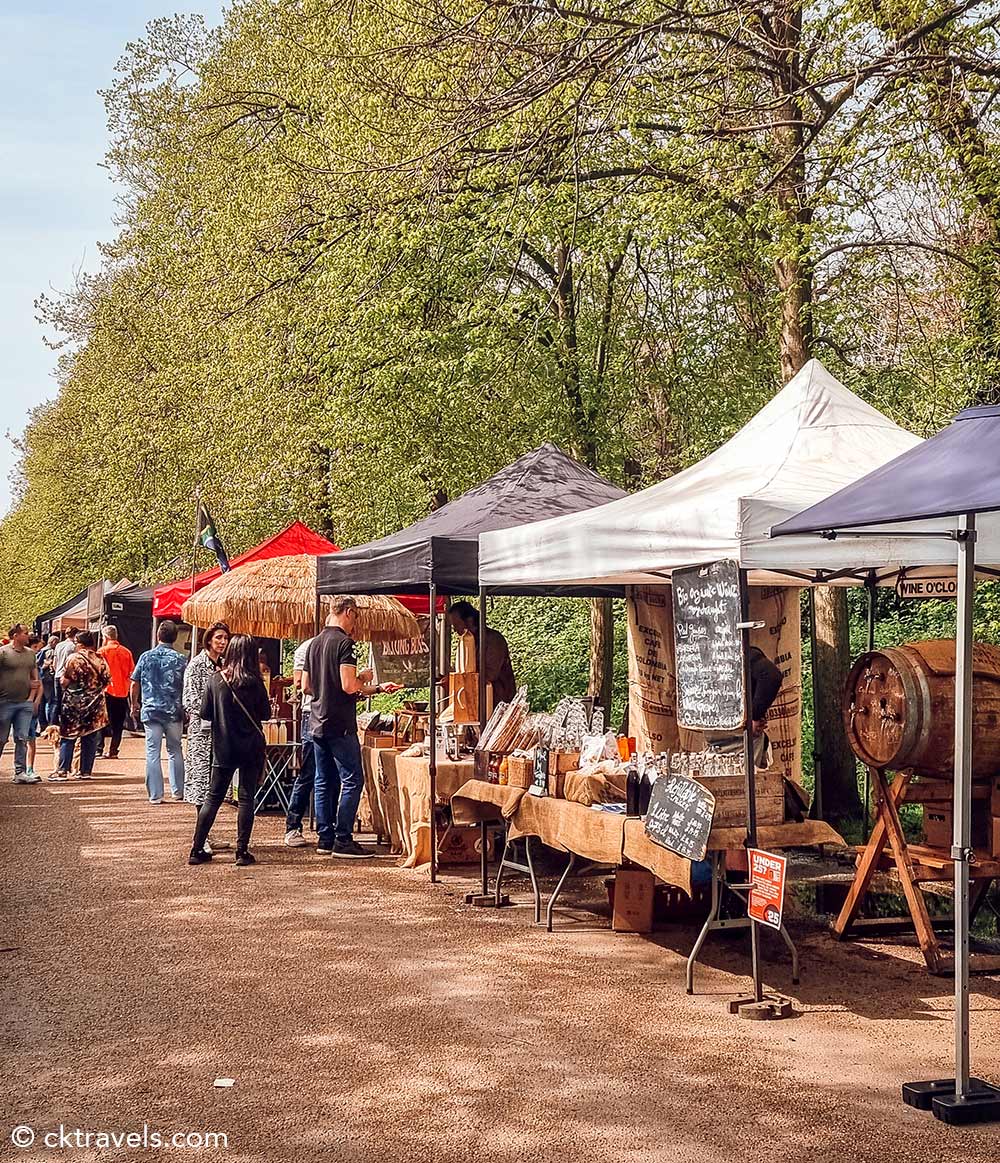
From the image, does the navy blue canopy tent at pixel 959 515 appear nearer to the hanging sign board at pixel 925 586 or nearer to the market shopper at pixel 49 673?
the hanging sign board at pixel 925 586

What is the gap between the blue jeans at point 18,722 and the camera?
16.5 metres

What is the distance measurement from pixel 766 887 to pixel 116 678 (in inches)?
614

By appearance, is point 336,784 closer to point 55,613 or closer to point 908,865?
point 908,865

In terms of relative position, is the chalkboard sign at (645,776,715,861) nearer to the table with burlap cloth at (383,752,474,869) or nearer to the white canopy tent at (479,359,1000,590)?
the white canopy tent at (479,359,1000,590)

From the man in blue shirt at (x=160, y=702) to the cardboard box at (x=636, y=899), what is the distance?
26.9ft

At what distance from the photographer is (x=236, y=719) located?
10414 mm

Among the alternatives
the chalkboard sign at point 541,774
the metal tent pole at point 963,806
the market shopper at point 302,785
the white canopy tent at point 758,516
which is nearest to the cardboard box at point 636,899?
the chalkboard sign at point 541,774

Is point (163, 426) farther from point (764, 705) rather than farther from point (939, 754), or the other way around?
point (939, 754)

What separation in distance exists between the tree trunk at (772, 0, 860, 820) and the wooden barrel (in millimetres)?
5021

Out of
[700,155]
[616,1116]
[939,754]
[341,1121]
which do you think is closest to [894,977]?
[939,754]

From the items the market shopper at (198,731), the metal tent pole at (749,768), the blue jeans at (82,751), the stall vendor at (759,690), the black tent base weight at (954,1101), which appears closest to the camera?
the black tent base weight at (954,1101)

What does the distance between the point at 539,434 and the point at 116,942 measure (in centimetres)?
1076

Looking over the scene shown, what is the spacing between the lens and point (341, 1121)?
16.3 ft

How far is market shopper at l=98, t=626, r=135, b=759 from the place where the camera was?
20.0 m
